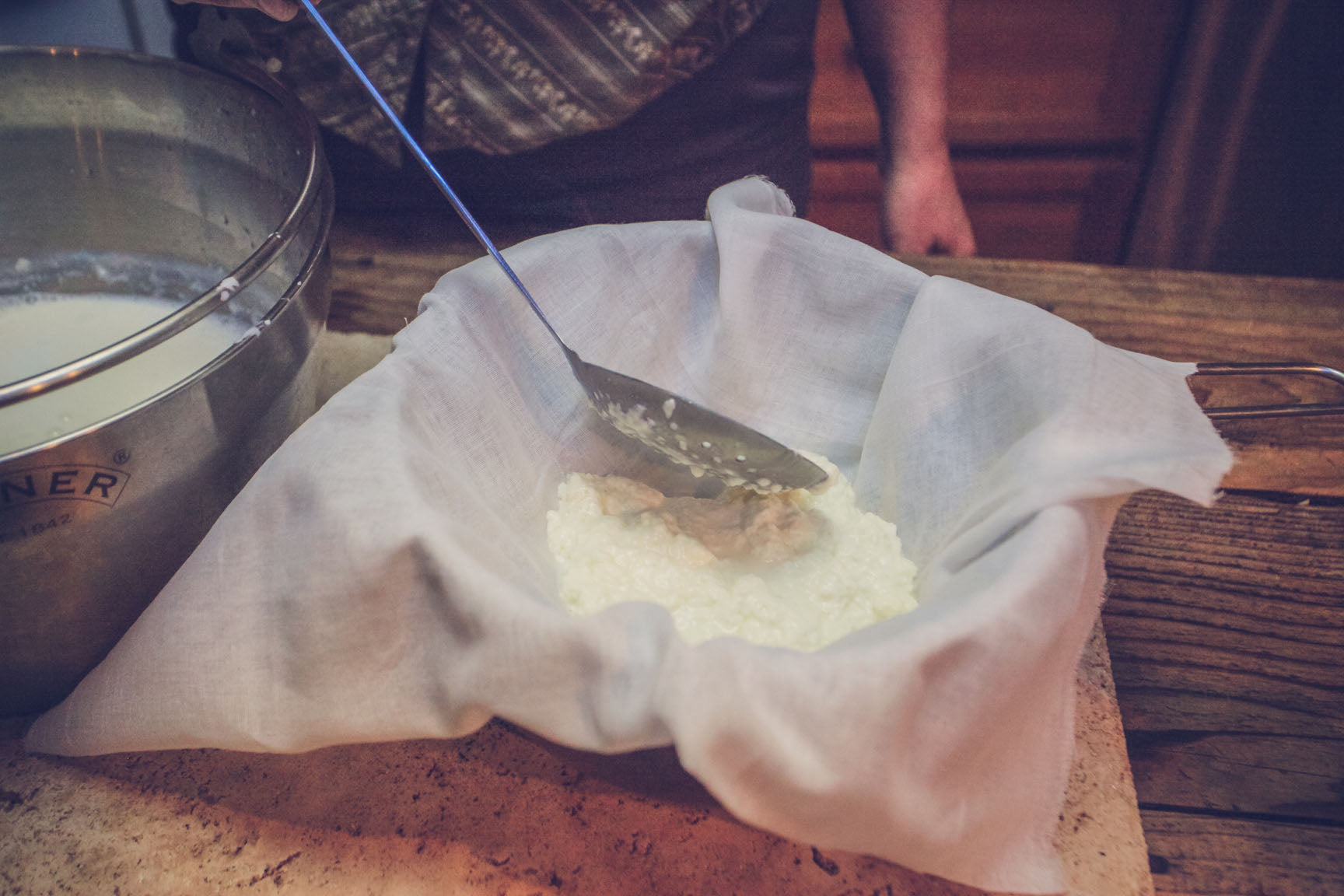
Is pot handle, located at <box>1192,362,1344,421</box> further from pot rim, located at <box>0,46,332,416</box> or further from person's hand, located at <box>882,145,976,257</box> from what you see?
pot rim, located at <box>0,46,332,416</box>

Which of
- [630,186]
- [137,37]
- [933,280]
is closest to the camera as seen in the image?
[933,280]

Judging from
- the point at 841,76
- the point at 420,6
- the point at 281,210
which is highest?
the point at 420,6

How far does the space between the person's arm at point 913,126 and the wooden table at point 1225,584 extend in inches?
4.7

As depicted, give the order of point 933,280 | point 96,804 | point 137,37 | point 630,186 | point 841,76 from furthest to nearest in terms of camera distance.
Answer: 1. point 841,76
2. point 137,37
3. point 630,186
4. point 933,280
5. point 96,804

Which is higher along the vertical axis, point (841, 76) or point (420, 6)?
point (420, 6)

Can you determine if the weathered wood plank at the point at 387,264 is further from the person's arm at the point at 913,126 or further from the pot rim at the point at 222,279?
the person's arm at the point at 913,126

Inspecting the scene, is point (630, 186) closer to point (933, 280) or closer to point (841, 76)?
point (933, 280)

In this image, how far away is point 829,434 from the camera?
73cm

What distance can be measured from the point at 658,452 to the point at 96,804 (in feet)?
1.41

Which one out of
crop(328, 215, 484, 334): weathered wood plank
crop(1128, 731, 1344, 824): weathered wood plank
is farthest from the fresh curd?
crop(328, 215, 484, 334): weathered wood plank

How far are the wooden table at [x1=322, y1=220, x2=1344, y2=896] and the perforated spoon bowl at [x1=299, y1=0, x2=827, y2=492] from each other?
0.88ft

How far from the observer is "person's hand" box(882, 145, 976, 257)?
1020mm

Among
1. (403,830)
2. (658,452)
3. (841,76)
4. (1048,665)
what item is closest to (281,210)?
(658,452)

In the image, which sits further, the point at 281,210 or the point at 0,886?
the point at 281,210
